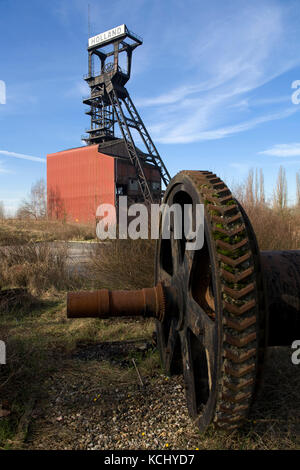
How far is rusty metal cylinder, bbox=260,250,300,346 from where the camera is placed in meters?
1.70

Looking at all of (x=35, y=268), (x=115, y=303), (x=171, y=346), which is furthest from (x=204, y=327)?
(x=35, y=268)

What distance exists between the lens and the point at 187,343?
196cm

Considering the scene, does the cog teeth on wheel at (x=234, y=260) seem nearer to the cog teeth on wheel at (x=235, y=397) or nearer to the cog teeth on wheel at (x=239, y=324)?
the cog teeth on wheel at (x=239, y=324)

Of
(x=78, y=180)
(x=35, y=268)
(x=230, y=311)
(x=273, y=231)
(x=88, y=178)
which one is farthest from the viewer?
(x=78, y=180)

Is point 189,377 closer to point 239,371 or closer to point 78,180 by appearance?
→ point 239,371

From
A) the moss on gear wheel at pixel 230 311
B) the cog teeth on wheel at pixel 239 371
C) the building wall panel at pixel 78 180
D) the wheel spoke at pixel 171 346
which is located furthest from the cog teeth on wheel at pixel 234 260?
the building wall panel at pixel 78 180

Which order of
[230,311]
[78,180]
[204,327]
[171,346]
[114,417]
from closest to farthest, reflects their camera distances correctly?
[230,311] < [204,327] < [114,417] < [171,346] < [78,180]

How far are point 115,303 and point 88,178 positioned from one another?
1036 inches

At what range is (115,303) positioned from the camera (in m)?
2.00

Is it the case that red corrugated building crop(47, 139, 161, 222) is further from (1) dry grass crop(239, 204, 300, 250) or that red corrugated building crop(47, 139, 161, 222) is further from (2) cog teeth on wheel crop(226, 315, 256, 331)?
(2) cog teeth on wheel crop(226, 315, 256, 331)

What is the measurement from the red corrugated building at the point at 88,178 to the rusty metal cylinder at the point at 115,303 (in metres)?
23.1

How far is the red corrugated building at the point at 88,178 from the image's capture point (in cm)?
2594

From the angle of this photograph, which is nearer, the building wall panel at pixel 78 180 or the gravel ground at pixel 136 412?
the gravel ground at pixel 136 412
